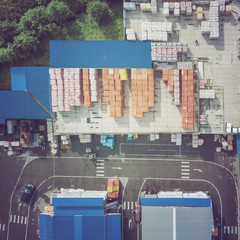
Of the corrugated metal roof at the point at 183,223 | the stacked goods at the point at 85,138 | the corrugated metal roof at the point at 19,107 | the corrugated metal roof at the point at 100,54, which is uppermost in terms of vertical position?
the corrugated metal roof at the point at 100,54

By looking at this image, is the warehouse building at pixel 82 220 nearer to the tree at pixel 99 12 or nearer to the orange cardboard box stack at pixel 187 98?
the orange cardboard box stack at pixel 187 98

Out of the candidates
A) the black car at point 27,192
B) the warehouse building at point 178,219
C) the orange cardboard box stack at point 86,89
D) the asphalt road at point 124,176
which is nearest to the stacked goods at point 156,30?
the orange cardboard box stack at point 86,89

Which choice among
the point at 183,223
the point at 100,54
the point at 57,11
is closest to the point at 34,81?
the point at 100,54

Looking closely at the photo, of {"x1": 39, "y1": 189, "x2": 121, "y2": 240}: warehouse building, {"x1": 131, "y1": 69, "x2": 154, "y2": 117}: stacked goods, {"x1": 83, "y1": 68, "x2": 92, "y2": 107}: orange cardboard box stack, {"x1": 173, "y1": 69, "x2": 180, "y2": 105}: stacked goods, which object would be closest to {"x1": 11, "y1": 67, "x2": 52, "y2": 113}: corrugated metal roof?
{"x1": 83, "y1": 68, "x2": 92, "y2": 107}: orange cardboard box stack

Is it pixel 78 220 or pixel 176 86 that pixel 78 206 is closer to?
pixel 78 220

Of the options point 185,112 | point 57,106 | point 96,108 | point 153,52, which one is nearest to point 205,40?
point 153,52

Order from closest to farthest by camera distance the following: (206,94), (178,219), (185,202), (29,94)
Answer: (178,219), (185,202), (206,94), (29,94)
